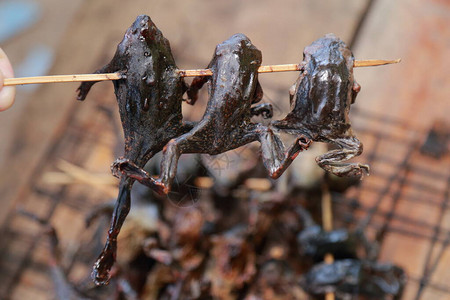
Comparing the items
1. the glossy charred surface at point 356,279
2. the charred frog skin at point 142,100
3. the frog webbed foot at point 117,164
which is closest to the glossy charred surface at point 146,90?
the charred frog skin at point 142,100

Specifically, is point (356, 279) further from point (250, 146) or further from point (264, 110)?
point (264, 110)

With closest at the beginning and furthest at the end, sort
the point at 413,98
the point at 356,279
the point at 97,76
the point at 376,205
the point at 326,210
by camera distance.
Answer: the point at 97,76
the point at 356,279
the point at 326,210
the point at 376,205
the point at 413,98

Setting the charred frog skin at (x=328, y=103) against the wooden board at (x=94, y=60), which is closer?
the charred frog skin at (x=328, y=103)

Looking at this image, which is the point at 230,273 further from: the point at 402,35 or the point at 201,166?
the point at 402,35

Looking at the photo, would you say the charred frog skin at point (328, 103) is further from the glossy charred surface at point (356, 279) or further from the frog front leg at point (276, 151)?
the glossy charred surface at point (356, 279)

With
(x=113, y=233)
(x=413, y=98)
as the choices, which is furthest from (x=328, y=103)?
(x=413, y=98)

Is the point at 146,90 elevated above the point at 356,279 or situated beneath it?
elevated above

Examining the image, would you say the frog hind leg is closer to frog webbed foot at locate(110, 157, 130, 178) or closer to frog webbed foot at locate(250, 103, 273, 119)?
frog webbed foot at locate(110, 157, 130, 178)
